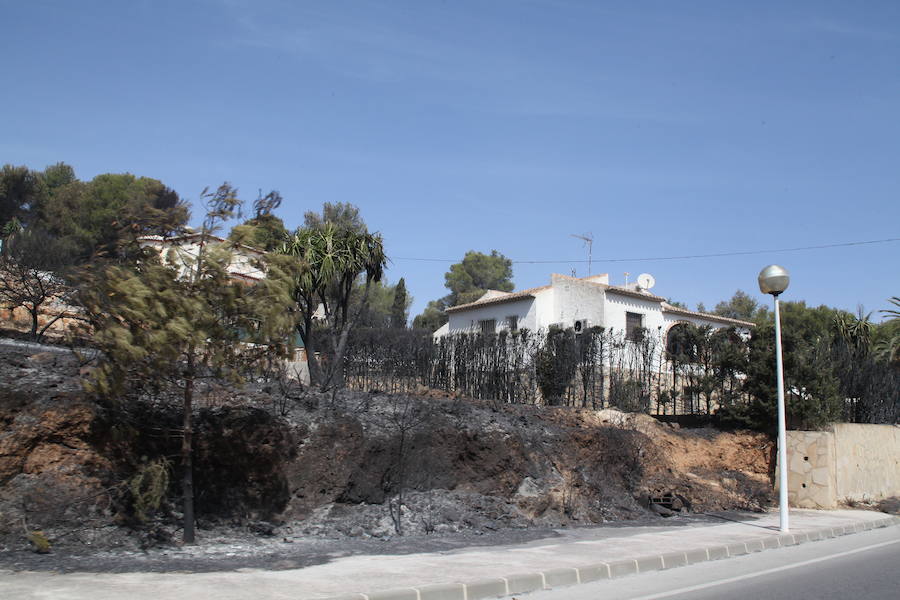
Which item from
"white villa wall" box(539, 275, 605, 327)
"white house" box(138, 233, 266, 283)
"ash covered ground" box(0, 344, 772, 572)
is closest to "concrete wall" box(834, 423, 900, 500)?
"ash covered ground" box(0, 344, 772, 572)

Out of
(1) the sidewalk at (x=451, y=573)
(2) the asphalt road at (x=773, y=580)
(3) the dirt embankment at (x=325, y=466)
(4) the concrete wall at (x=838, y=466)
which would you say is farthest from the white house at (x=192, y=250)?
(4) the concrete wall at (x=838, y=466)

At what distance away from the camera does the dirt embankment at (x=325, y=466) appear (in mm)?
9609

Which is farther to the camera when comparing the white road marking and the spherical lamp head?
the spherical lamp head

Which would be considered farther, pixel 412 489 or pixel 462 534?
pixel 412 489

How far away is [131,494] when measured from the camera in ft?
32.2

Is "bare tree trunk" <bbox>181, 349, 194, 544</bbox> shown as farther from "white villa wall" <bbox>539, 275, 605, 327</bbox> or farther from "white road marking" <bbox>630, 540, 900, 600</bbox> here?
"white villa wall" <bbox>539, 275, 605, 327</bbox>

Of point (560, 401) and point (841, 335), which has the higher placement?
point (841, 335)

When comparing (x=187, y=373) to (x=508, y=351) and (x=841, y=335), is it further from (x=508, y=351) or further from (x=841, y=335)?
(x=841, y=335)

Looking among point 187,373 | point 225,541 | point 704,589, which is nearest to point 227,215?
point 187,373

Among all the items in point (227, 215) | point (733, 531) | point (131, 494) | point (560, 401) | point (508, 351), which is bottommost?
point (733, 531)

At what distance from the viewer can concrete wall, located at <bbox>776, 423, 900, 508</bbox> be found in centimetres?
1777

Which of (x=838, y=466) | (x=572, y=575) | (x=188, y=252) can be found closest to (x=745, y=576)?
(x=572, y=575)

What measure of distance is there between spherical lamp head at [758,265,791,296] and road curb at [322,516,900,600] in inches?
175

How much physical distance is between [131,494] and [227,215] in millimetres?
3865
